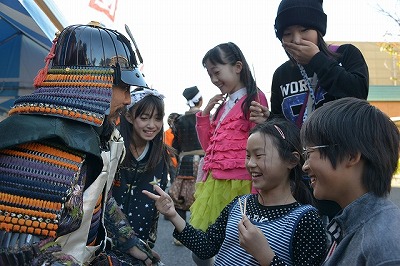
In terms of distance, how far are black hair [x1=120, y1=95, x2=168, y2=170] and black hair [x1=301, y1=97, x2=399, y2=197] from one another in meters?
1.85

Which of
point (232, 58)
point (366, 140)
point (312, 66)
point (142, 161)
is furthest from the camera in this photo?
point (142, 161)

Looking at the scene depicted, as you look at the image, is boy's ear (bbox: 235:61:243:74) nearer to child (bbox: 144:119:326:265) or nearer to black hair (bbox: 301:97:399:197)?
child (bbox: 144:119:326:265)

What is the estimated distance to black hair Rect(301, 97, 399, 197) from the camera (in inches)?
61.7

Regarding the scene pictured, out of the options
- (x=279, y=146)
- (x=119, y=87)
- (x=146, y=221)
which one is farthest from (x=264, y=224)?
(x=146, y=221)

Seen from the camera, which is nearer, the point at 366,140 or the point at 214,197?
the point at 366,140

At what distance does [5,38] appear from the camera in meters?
4.93

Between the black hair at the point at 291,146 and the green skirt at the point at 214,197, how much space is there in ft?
1.48

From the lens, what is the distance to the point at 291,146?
7.95 ft

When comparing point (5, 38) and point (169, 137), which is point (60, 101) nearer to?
Result: point (5, 38)

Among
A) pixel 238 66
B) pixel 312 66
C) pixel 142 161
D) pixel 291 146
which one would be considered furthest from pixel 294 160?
pixel 142 161

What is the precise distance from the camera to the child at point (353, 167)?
1.50 metres

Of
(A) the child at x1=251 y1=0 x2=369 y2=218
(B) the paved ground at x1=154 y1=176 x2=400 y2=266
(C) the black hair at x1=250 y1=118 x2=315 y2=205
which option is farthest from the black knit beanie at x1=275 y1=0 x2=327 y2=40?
(B) the paved ground at x1=154 y1=176 x2=400 y2=266

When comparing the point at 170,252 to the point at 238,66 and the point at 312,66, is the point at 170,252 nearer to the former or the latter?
the point at 238,66

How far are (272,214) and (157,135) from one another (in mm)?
1395
